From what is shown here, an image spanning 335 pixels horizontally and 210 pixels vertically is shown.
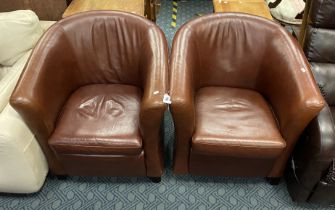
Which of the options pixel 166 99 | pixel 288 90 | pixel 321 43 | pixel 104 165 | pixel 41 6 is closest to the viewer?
pixel 166 99

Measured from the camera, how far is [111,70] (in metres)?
1.73

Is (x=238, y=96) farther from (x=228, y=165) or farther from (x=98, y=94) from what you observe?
(x=98, y=94)

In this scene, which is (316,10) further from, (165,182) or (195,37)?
(165,182)

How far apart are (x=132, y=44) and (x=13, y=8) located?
3.37ft

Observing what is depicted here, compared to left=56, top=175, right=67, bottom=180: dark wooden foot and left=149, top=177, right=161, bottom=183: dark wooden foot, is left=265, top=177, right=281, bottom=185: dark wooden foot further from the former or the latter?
left=56, top=175, right=67, bottom=180: dark wooden foot

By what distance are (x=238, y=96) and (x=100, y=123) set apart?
0.77 metres

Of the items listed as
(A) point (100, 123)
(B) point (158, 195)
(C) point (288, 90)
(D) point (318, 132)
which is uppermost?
(C) point (288, 90)

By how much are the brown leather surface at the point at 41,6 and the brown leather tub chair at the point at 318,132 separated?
158 centimetres

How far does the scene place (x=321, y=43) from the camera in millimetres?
1636

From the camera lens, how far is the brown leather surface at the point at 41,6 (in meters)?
2.01

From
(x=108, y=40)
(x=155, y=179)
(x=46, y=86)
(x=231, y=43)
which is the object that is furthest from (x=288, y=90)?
(x=46, y=86)

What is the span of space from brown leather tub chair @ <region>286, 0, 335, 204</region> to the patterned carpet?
0.51 feet

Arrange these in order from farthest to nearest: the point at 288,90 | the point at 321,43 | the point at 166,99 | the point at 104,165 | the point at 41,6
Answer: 1. the point at 41,6
2. the point at 321,43
3. the point at 104,165
4. the point at 288,90
5. the point at 166,99

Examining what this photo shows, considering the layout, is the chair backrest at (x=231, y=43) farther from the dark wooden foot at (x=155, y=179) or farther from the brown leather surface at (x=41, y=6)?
the brown leather surface at (x=41, y=6)
